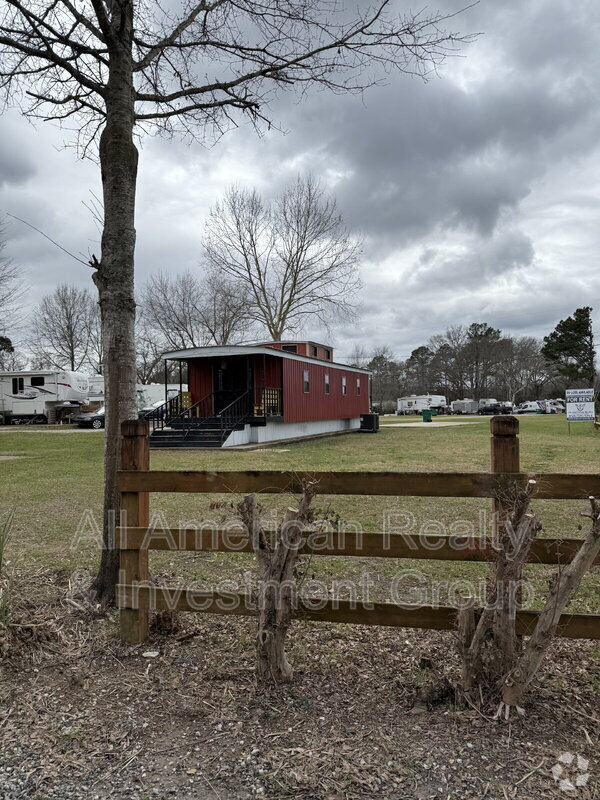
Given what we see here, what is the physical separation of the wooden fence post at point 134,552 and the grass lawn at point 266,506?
16.5 inches

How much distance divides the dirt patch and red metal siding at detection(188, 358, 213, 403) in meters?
17.7

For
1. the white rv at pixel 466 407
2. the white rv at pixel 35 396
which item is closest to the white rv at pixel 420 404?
the white rv at pixel 466 407

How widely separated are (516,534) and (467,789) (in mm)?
924

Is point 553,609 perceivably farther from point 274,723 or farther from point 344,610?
point 274,723

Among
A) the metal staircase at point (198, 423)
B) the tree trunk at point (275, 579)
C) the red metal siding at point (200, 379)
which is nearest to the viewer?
the tree trunk at point (275, 579)

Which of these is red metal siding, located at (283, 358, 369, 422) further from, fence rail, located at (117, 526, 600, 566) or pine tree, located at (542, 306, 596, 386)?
pine tree, located at (542, 306, 596, 386)

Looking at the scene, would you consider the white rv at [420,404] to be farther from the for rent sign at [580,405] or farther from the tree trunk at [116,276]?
the tree trunk at [116,276]

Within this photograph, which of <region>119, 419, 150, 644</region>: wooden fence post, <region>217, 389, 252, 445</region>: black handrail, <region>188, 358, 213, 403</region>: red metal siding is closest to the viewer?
<region>119, 419, 150, 644</region>: wooden fence post

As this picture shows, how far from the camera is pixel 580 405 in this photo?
821 inches

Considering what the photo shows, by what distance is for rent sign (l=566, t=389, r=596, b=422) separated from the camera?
20719mm

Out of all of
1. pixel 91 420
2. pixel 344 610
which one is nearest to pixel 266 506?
pixel 344 610

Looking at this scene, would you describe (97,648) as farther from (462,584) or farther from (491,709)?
(462,584)

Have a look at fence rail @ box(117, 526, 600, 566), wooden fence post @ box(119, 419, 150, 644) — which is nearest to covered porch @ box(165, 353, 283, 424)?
wooden fence post @ box(119, 419, 150, 644)

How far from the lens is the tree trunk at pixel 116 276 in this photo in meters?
3.70
